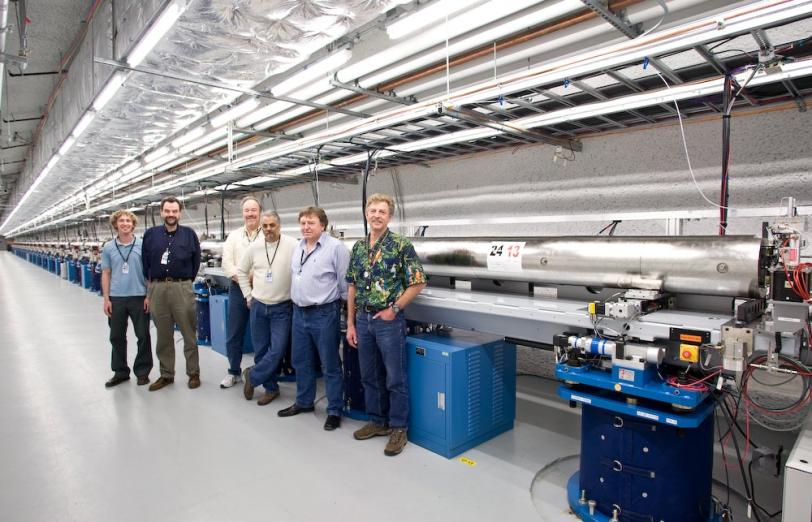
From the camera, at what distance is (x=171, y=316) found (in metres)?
3.61

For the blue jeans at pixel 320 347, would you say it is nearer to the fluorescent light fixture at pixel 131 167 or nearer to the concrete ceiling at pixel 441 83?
the concrete ceiling at pixel 441 83

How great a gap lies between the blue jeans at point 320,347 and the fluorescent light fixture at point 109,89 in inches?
71.3

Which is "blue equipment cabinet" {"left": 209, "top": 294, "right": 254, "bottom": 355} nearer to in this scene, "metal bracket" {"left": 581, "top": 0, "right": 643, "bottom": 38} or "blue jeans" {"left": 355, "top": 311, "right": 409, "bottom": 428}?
"blue jeans" {"left": 355, "top": 311, "right": 409, "bottom": 428}

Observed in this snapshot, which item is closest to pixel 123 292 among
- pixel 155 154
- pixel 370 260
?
pixel 370 260

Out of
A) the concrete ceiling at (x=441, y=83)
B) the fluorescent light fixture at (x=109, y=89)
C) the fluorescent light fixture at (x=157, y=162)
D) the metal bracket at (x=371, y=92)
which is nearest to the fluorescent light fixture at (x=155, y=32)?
the concrete ceiling at (x=441, y=83)

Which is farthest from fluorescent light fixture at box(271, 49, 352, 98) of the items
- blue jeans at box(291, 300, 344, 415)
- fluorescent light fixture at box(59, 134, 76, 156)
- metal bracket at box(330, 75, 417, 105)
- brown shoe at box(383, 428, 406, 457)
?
fluorescent light fixture at box(59, 134, 76, 156)

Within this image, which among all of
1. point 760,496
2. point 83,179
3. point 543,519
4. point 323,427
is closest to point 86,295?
point 83,179

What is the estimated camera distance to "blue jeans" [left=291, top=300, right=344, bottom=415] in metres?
2.76

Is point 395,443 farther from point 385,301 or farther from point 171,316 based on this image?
point 171,316

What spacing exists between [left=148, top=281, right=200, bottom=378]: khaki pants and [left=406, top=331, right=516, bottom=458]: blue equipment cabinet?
73.8 inches

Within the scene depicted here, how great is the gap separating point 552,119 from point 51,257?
1857cm

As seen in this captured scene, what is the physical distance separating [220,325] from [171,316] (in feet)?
3.44

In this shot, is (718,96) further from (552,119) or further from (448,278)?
(448,278)

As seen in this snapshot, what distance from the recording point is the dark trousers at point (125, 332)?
11.7ft
